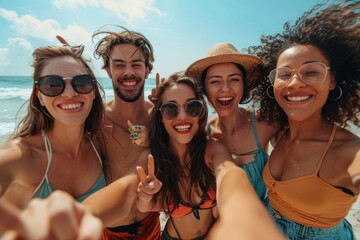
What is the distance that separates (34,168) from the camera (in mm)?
2186

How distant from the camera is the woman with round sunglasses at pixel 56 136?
2156 millimetres

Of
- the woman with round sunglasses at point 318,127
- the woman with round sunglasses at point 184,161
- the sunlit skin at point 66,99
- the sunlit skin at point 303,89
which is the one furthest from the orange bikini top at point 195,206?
the sunlit skin at point 66,99

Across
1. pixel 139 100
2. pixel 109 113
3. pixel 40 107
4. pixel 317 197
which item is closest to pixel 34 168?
pixel 40 107

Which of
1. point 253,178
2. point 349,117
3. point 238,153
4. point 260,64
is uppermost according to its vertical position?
point 260,64

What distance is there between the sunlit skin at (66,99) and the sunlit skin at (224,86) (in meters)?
1.64

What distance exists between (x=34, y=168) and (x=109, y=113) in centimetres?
156

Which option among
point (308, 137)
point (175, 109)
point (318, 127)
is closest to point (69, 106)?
point (175, 109)

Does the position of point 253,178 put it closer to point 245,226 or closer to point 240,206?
point 240,206

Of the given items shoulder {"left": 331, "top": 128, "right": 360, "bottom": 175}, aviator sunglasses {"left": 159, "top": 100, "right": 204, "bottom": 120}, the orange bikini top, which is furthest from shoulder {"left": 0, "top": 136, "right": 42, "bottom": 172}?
shoulder {"left": 331, "top": 128, "right": 360, "bottom": 175}

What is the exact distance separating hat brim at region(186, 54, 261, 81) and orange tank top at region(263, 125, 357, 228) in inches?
53.3

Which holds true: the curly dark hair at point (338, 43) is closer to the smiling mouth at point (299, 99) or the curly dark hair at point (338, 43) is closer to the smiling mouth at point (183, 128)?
the smiling mouth at point (299, 99)

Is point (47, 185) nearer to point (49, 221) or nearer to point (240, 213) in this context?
point (49, 221)

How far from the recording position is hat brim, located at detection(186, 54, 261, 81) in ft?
9.76

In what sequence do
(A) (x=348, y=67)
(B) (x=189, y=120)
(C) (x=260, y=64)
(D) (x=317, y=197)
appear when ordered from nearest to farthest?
(D) (x=317, y=197) → (A) (x=348, y=67) → (B) (x=189, y=120) → (C) (x=260, y=64)
